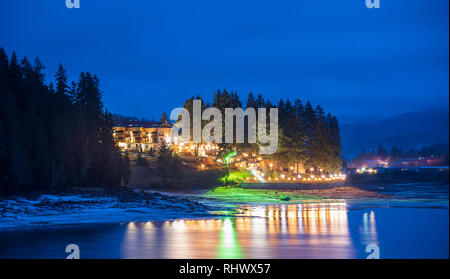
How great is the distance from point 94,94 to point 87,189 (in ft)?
84.8

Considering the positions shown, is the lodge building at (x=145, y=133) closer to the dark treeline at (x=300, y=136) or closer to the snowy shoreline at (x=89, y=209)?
the dark treeline at (x=300, y=136)

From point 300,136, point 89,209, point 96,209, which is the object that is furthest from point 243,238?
point 300,136

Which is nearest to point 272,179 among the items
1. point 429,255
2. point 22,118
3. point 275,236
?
point 22,118

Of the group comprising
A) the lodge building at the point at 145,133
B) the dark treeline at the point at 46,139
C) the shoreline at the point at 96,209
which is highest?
the lodge building at the point at 145,133

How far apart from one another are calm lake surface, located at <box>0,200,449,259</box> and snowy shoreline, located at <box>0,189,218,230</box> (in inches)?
99.0

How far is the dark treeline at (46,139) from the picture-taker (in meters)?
43.3

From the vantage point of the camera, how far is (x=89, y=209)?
3919 cm

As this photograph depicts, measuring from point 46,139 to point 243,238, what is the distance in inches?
1013

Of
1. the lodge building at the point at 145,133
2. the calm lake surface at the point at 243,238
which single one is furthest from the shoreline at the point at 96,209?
the lodge building at the point at 145,133

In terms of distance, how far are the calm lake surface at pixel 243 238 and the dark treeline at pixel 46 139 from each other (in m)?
13.4

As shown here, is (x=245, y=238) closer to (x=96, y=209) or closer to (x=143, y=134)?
(x=96, y=209)

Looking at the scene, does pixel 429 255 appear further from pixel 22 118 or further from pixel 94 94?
pixel 94 94
